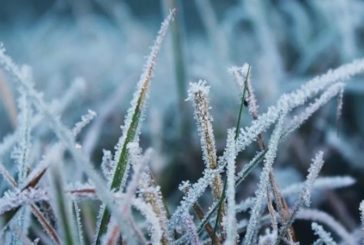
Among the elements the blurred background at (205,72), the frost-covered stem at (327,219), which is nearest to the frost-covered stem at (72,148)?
the frost-covered stem at (327,219)

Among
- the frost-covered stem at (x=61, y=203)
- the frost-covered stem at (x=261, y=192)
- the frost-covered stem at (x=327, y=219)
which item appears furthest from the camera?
the frost-covered stem at (x=327, y=219)

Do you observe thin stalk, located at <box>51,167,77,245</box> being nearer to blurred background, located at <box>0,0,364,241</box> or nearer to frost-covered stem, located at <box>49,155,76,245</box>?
frost-covered stem, located at <box>49,155,76,245</box>

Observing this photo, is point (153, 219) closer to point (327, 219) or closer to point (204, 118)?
point (204, 118)

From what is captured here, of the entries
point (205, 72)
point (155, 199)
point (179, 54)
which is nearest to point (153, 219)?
point (155, 199)

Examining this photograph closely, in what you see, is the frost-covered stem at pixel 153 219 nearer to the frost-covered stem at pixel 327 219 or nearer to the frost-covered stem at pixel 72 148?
the frost-covered stem at pixel 72 148

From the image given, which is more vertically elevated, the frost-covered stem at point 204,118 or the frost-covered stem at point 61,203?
the frost-covered stem at point 204,118
